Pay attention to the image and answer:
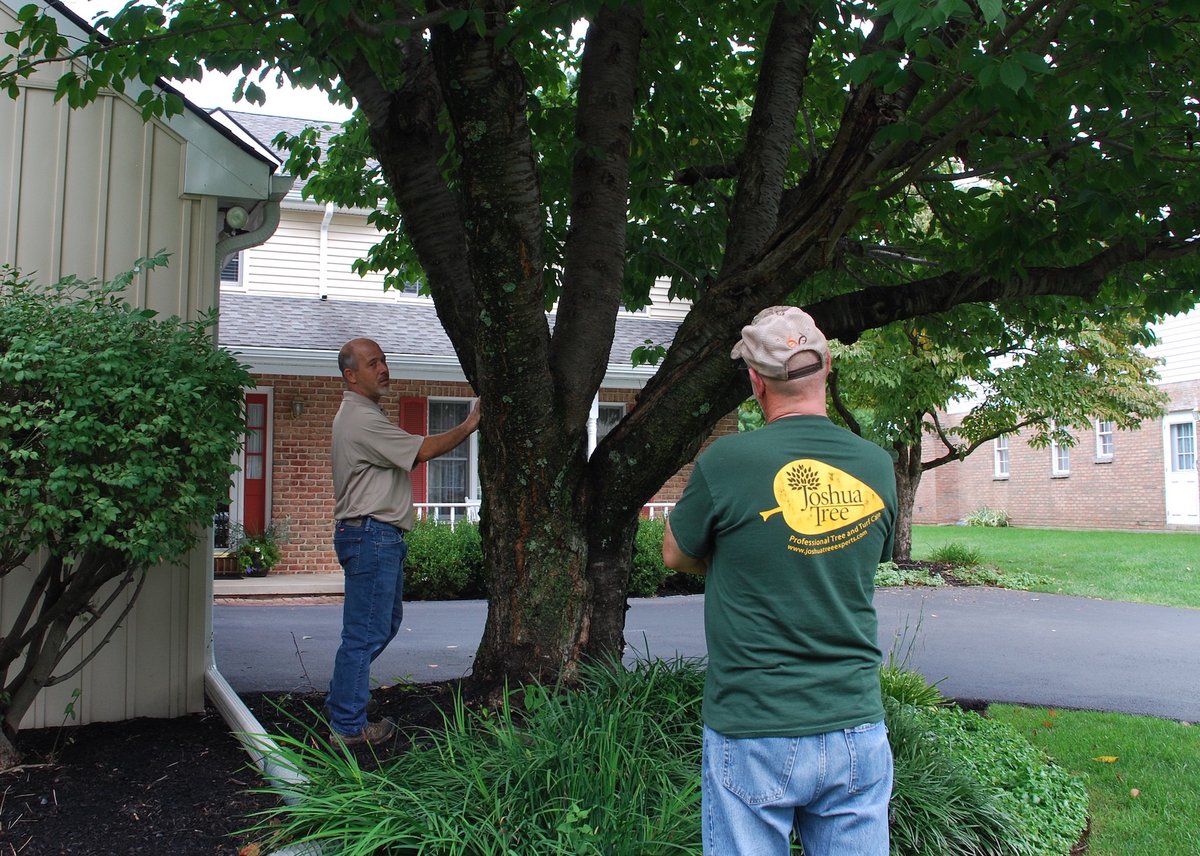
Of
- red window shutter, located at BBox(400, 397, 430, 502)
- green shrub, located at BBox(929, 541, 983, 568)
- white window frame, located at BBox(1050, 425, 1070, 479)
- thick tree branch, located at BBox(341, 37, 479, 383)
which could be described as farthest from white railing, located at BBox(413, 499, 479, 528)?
white window frame, located at BBox(1050, 425, 1070, 479)

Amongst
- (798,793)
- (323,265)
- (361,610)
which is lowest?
(798,793)

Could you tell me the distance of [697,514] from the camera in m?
2.31

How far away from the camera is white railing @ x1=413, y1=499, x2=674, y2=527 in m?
14.5

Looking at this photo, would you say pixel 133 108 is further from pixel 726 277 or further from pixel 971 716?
pixel 971 716

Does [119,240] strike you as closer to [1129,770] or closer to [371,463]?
[371,463]

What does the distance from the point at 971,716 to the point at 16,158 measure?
6143 mm

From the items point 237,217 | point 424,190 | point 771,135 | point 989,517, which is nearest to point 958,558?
point 771,135

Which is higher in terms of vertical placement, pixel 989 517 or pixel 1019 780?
pixel 989 517

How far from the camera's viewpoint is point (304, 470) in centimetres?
1427

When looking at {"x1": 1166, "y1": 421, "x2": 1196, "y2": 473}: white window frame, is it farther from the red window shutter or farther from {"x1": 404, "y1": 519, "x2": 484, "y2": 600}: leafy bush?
{"x1": 404, "y1": 519, "x2": 484, "y2": 600}: leafy bush

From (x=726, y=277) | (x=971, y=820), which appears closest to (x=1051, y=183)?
(x=726, y=277)

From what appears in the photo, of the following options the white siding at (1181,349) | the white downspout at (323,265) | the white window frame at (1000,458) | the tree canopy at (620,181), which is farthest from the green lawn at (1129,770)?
the white window frame at (1000,458)

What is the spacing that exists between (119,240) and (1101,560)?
1702 cm

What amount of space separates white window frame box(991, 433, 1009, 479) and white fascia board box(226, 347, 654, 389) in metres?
19.3
